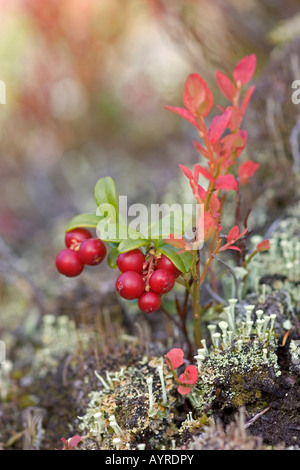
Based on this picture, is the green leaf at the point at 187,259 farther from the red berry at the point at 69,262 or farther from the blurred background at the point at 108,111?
the blurred background at the point at 108,111

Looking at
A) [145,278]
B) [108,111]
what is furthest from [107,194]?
[108,111]

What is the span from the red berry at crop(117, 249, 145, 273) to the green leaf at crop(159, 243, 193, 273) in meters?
0.07

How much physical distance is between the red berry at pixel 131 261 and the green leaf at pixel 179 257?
0.07 metres

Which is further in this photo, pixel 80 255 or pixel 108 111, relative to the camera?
pixel 108 111

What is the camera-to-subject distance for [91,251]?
4.30 ft

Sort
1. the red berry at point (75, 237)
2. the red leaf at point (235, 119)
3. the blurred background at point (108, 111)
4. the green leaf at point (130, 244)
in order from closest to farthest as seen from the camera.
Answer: the green leaf at point (130, 244)
the red leaf at point (235, 119)
the red berry at point (75, 237)
the blurred background at point (108, 111)

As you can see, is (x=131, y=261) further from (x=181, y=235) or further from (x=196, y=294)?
(x=196, y=294)

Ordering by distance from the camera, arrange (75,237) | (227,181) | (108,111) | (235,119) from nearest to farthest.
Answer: (227,181) → (235,119) → (75,237) → (108,111)

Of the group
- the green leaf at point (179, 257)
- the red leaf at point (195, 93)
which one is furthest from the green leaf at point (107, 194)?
the red leaf at point (195, 93)

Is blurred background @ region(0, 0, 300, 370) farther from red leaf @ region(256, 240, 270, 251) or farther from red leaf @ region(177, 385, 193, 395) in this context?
red leaf @ region(177, 385, 193, 395)

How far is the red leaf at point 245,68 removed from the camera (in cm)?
135

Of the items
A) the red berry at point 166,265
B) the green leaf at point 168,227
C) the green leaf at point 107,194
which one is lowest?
the red berry at point 166,265

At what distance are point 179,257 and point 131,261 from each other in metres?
0.14

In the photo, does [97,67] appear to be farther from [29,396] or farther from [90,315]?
[29,396]
